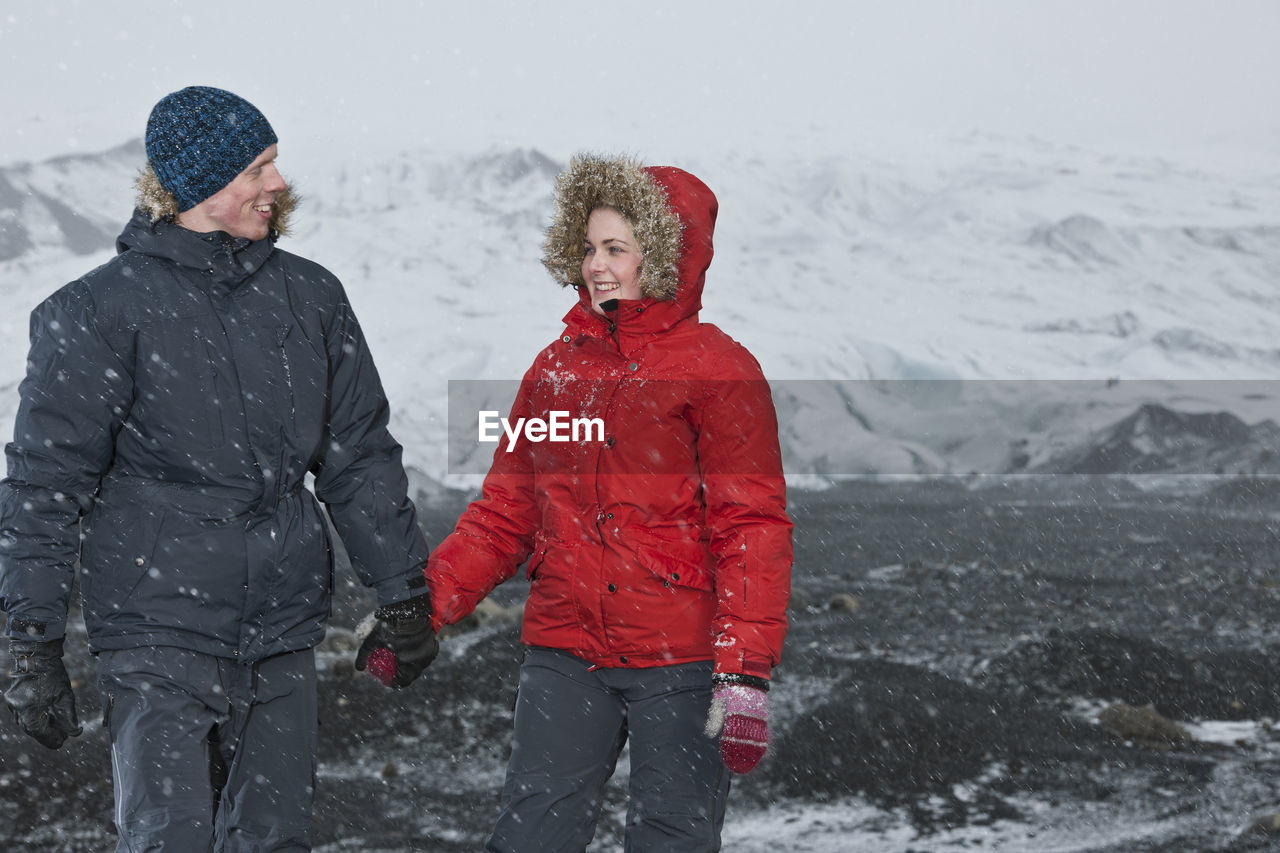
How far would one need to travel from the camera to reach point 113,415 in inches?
93.5

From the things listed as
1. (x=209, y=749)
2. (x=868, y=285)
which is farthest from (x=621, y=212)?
(x=868, y=285)

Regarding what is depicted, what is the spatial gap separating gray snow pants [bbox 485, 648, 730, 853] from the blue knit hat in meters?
1.12

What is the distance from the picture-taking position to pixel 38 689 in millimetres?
2297

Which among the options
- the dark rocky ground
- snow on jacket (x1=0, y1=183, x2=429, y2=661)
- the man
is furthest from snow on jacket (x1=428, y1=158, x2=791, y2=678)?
the dark rocky ground

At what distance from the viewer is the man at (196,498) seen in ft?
7.57

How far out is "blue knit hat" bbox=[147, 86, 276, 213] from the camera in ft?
8.09

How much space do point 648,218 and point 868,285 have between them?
17047 mm

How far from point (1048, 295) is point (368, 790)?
1716 centimetres

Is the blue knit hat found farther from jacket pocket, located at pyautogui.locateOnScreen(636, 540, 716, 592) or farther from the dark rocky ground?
the dark rocky ground

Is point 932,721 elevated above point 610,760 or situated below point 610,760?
below

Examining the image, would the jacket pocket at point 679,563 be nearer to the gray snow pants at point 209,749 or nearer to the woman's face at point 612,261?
the woman's face at point 612,261

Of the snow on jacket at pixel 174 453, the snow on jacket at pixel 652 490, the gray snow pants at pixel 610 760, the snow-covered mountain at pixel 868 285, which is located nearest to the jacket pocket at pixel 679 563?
the snow on jacket at pixel 652 490

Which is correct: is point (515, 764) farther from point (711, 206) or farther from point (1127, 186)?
point (1127, 186)

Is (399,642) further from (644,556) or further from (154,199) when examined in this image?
(154,199)
